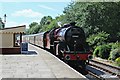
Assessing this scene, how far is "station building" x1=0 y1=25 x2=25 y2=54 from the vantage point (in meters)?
28.2

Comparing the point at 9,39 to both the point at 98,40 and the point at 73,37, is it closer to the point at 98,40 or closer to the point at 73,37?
the point at 73,37

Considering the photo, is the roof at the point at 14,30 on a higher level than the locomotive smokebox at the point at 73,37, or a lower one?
higher

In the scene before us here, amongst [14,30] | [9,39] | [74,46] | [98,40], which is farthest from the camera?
[98,40]

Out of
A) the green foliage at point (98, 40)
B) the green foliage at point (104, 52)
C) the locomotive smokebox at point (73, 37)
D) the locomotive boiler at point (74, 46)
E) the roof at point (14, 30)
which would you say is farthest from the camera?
the green foliage at point (98, 40)

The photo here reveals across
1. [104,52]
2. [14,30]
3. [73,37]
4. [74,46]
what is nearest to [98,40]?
[104,52]

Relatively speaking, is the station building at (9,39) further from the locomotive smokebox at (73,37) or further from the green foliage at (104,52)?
the locomotive smokebox at (73,37)

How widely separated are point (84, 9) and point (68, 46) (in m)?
20.4

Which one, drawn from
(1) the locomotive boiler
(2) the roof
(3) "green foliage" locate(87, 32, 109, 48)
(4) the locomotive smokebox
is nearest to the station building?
(2) the roof

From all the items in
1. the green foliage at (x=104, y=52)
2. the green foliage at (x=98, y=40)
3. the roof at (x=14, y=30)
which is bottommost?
the green foliage at (x=104, y=52)

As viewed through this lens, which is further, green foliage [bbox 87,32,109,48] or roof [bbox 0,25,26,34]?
green foliage [bbox 87,32,109,48]

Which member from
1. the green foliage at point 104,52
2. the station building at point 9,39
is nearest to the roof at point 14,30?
the station building at point 9,39

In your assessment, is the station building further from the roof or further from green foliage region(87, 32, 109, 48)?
green foliage region(87, 32, 109, 48)

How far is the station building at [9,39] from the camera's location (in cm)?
2823

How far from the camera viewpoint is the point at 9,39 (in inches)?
1121
